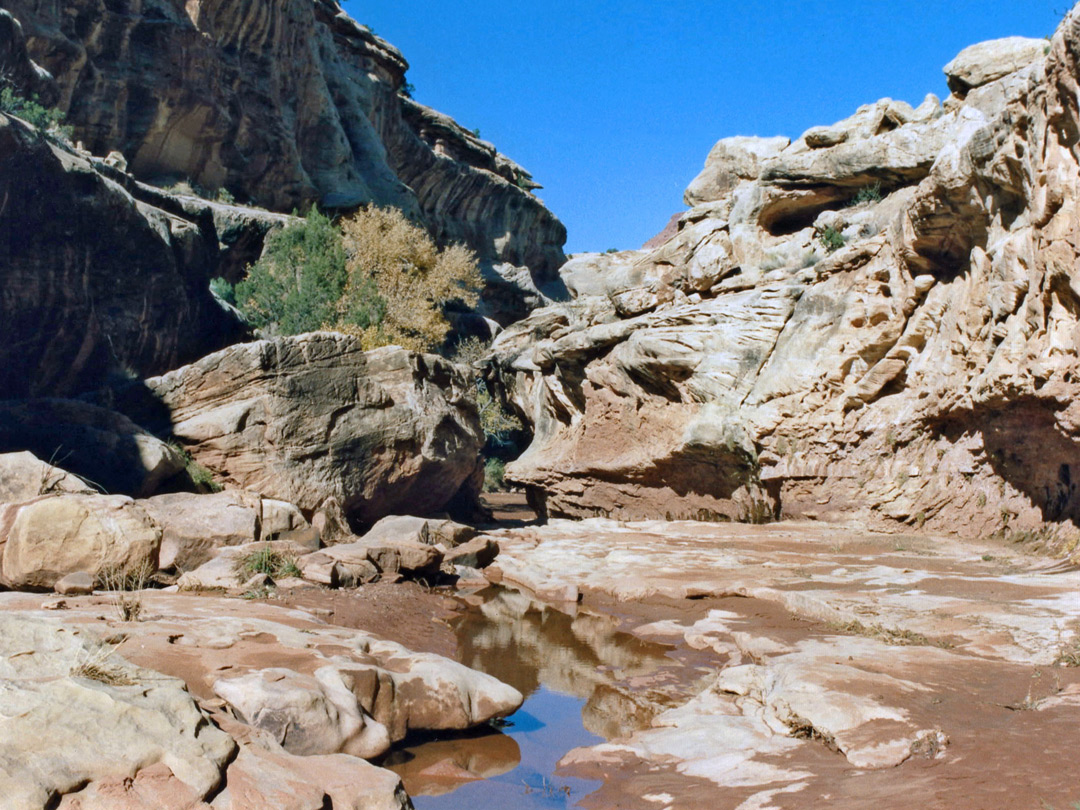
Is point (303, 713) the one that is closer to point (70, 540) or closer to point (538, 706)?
point (538, 706)

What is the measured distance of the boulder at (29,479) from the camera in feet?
33.4

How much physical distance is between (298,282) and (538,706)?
2182 centimetres

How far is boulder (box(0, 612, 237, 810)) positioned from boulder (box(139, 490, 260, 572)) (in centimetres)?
644

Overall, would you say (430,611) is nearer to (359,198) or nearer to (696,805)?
(696,805)

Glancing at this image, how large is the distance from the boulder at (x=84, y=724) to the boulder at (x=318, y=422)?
10.7 m

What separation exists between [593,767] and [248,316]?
23353 millimetres

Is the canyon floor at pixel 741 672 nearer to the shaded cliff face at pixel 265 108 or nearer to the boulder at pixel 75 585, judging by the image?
the boulder at pixel 75 585

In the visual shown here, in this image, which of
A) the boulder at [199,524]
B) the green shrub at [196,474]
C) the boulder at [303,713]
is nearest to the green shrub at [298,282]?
the green shrub at [196,474]

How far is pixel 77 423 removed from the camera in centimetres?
1327

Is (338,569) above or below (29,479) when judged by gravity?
below

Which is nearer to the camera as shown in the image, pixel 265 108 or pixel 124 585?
pixel 124 585

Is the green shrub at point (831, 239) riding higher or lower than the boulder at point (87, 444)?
higher

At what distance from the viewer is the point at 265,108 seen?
1350 inches

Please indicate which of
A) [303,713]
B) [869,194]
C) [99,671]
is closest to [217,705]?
[303,713]
